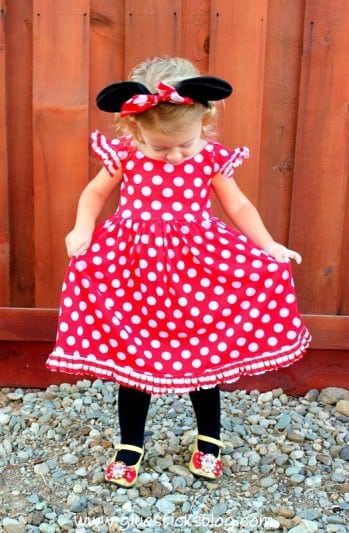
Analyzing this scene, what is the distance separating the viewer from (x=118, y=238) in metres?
2.04

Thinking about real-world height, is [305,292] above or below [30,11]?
below

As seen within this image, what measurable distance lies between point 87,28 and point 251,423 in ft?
5.32

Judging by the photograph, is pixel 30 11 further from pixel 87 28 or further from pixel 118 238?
pixel 118 238

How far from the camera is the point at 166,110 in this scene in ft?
6.08

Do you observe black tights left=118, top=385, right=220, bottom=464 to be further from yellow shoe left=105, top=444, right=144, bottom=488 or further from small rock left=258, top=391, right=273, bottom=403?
small rock left=258, top=391, right=273, bottom=403

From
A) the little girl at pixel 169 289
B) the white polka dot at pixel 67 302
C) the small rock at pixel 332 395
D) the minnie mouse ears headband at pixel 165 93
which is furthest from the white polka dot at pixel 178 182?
the small rock at pixel 332 395

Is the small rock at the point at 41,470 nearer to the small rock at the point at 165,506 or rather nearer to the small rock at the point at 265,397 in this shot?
the small rock at the point at 165,506

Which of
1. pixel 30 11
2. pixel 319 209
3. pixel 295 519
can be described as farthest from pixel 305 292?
pixel 30 11

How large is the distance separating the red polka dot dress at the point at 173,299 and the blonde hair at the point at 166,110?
0.36 feet

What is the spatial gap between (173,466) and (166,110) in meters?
1.19

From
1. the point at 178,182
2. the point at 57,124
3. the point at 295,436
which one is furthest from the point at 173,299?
the point at 57,124

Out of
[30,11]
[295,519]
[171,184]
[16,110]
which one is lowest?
[295,519]

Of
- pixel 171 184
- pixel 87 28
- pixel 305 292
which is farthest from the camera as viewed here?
pixel 305 292

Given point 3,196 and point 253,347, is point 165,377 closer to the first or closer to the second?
point 253,347
